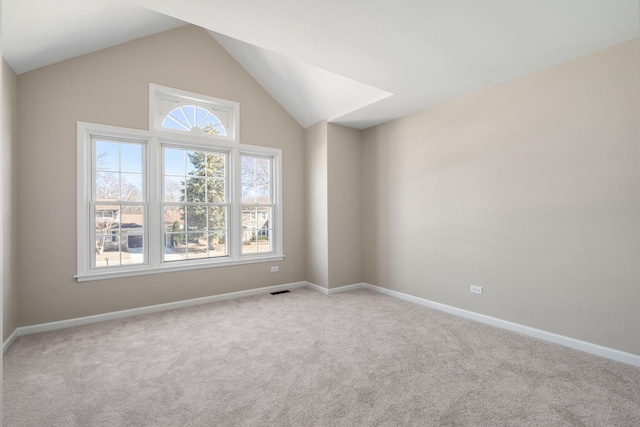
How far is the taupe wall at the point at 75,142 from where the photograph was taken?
3.39 m

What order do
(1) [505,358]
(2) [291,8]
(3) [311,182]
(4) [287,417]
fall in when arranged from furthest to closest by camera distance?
(3) [311,182]
(1) [505,358]
(2) [291,8]
(4) [287,417]

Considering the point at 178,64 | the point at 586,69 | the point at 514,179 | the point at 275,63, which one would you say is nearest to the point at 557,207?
the point at 514,179

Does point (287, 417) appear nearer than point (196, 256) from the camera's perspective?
Yes

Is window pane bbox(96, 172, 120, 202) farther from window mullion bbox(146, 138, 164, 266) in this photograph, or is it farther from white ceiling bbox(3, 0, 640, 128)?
white ceiling bbox(3, 0, 640, 128)

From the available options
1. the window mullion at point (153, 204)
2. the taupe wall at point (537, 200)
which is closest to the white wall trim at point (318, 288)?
the taupe wall at point (537, 200)

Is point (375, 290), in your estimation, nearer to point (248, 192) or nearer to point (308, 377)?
point (248, 192)

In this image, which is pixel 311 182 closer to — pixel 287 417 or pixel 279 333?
pixel 279 333

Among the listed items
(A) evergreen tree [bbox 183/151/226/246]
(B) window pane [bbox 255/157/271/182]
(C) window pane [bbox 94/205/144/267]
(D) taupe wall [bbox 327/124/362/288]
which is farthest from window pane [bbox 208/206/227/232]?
(D) taupe wall [bbox 327/124/362/288]

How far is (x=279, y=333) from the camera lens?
3.36 m

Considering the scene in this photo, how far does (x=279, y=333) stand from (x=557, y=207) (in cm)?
296

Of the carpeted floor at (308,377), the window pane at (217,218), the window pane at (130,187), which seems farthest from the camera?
the window pane at (217,218)

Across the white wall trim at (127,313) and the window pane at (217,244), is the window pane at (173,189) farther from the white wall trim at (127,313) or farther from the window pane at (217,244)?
the white wall trim at (127,313)

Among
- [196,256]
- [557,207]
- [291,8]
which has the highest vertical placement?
[291,8]

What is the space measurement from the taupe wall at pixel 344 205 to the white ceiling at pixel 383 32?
4.03ft
